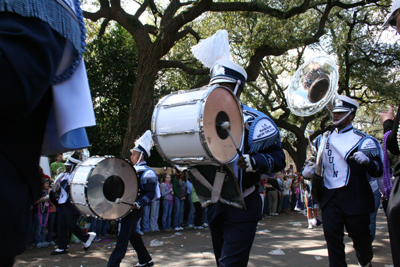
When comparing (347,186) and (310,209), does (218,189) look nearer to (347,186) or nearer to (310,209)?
(347,186)

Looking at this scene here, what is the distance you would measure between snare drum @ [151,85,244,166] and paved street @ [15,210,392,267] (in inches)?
132

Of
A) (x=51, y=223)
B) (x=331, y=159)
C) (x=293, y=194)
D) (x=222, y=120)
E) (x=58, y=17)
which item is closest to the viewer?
(x=58, y=17)

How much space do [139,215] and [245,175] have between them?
120 inches

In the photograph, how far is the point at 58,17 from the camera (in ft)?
4.17

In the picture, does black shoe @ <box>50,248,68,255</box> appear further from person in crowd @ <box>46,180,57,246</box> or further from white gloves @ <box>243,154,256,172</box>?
white gloves @ <box>243,154,256,172</box>

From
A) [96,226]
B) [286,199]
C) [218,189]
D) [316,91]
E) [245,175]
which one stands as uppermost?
[316,91]

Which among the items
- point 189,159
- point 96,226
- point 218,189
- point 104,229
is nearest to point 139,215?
point 218,189

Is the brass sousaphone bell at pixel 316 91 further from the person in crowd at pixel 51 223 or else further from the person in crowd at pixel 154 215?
the person in crowd at pixel 154 215

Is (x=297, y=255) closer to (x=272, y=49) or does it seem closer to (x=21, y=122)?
(x=21, y=122)

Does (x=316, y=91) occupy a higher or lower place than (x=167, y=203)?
higher

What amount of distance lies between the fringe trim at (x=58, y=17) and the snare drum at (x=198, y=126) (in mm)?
1513

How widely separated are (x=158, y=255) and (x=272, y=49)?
1078 centimetres

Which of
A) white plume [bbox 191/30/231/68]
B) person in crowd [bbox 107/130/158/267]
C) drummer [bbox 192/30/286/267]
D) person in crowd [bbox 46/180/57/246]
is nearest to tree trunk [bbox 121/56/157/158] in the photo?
person in crowd [bbox 46/180/57/246]

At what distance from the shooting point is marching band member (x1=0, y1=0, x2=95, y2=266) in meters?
1.10
